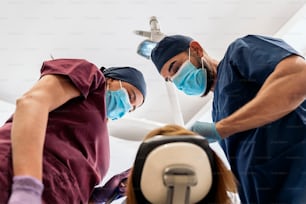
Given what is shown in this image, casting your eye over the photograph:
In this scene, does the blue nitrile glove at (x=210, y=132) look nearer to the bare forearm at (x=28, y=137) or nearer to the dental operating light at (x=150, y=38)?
the bare forearm at (x=28, y=137)

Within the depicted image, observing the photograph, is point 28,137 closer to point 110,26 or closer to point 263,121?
point 263,121

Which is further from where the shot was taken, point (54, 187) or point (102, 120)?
point (102, 120)

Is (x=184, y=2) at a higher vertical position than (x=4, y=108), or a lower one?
higher

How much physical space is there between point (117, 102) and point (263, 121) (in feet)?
1.73

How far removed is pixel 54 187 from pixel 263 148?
477 millimetres

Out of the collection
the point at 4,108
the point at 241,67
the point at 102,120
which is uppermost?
the point at 241,67

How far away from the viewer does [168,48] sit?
1360 millimetres

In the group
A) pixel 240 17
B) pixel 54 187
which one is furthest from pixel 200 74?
pixel 54 187

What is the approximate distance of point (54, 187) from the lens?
2.65ft

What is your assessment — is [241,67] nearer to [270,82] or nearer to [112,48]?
[270,82]

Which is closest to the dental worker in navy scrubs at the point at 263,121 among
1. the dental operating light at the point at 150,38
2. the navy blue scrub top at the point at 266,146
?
the navy blue scrub top at the point at 266,146

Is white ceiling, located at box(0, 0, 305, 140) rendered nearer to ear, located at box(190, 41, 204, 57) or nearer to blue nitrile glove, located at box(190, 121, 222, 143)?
ear, located at box(190, 41, 204, 57)

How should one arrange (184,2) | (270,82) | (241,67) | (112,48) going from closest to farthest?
1. (270,82)
2. (241,67)
3. (184,2)
4. (112,48)

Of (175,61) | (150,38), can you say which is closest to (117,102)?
(175,61)
